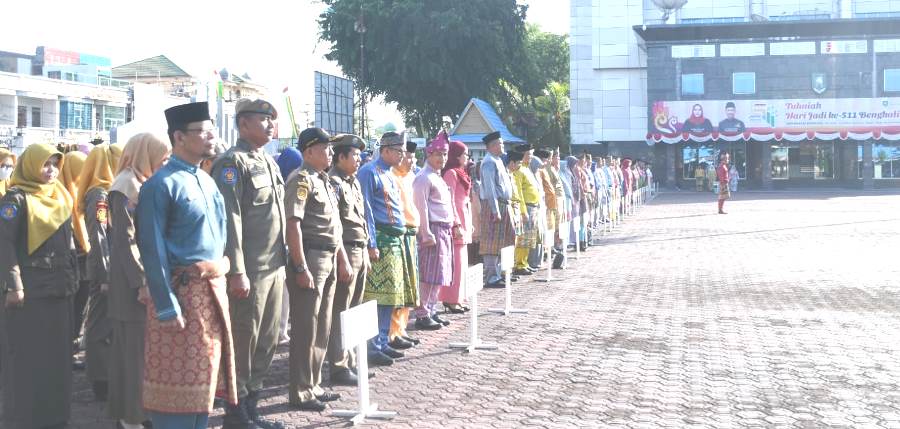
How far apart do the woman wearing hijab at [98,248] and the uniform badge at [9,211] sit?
2.10 ft

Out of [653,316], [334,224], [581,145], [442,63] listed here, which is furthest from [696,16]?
[334,224]

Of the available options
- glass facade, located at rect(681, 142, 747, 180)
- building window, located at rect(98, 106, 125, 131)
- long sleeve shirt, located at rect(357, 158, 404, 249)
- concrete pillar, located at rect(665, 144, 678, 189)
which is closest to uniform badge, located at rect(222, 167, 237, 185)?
long sleeve shirt, located at rect(357, 158, 404, 249)

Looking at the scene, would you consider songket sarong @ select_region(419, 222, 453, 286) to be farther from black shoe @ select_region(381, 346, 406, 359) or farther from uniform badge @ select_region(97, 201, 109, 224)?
uniform badge @ select_region(97, 201, 109, 224)

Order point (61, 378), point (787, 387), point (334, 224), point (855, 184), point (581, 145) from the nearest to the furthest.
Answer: point (61, 378)
point (334, 224)
point (787, 387)
point (855, 184)
point (581, 145)

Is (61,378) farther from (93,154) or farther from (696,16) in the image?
(696,16)

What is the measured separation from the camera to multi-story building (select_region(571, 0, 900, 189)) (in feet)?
166

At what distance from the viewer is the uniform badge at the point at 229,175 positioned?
5.87 metres

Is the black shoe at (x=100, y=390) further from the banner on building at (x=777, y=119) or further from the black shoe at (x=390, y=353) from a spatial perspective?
the banner on building at (x=777, y=119)

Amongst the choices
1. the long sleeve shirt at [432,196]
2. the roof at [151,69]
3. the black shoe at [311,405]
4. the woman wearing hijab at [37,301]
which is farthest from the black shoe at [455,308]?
the roof at [151,69]

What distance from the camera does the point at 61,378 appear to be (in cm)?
624

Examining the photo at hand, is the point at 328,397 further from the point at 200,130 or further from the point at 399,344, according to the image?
the point at 200,130

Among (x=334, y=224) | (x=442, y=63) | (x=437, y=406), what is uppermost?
(x=442, y=63)

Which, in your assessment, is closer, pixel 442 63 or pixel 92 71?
pixel 442 63

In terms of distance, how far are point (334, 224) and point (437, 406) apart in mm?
1436
